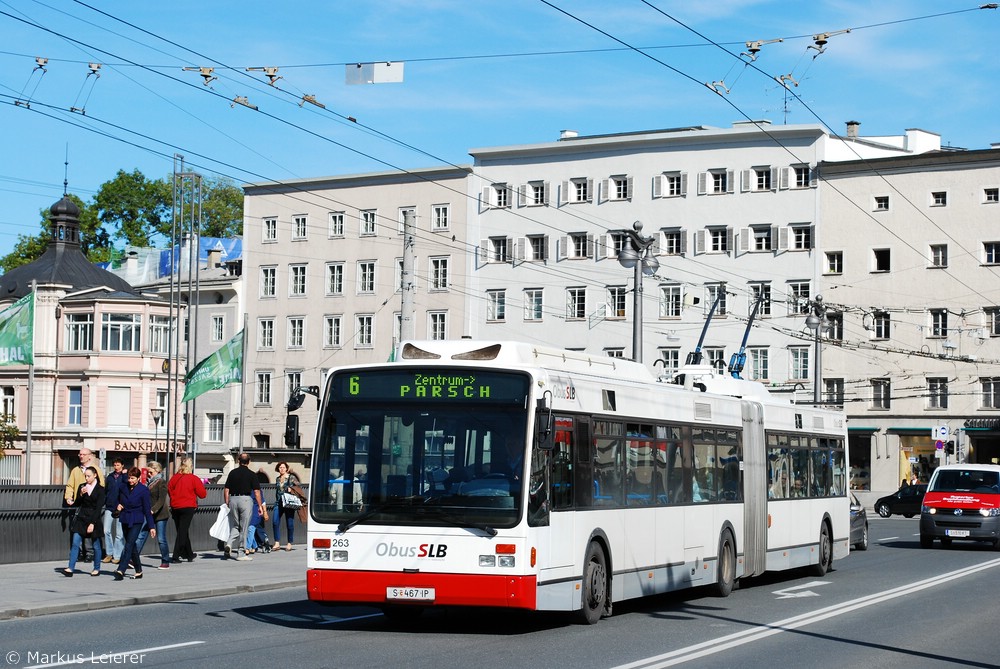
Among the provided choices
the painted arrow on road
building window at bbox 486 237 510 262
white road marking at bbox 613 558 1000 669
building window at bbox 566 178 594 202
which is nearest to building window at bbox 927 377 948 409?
building window at bbox 566 178 594 202

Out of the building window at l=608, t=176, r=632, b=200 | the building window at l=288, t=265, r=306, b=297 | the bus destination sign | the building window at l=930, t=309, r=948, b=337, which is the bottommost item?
the bus destination sign

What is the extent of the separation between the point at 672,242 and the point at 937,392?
15.5 meters

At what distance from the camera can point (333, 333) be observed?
282ft

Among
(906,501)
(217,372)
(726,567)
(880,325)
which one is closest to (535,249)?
(880,325)

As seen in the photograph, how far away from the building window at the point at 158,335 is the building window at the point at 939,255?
125ft

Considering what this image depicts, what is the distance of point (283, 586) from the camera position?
70.1 ft

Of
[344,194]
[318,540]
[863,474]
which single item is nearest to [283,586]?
[318,540]

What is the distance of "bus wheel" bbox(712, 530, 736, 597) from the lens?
20000 mm

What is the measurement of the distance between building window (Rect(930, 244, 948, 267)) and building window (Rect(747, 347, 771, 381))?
8956 mm

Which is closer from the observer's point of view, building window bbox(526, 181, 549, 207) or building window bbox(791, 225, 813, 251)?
building window bbox(791, 225, 813, 251)

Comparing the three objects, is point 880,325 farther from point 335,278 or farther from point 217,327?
point 217,327

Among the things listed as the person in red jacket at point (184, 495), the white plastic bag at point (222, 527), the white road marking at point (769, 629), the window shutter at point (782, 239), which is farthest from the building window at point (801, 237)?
the person in red jacket at point (184, 495)

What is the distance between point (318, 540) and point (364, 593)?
2.28 ft

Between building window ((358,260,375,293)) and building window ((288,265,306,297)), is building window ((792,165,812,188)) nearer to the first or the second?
building window ((358,260,375,293))
